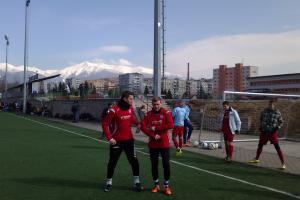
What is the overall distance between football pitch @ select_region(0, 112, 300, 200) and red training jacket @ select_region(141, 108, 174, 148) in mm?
911

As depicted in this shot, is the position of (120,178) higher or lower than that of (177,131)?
lower

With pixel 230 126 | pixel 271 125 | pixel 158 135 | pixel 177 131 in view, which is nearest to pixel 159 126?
pixel 158 135

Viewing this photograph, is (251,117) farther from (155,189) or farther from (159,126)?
(155,189)

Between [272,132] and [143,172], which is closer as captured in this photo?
[143,172]

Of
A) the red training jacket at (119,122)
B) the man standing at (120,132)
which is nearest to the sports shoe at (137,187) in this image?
the man standing at (120,132)

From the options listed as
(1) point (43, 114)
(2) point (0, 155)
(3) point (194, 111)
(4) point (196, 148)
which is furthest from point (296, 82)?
(2) point (0, 155)

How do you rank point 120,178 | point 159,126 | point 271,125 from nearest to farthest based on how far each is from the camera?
point 159,126, point 120,178, point 271,125

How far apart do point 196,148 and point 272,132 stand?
16.4ft

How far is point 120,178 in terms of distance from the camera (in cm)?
947

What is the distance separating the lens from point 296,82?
76062mm

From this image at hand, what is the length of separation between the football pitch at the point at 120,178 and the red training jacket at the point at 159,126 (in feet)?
2.99

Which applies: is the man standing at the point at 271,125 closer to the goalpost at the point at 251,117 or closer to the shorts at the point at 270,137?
the shorts at the point at 270,137

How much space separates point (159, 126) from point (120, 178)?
1.85 m

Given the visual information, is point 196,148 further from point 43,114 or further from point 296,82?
point 296,82
